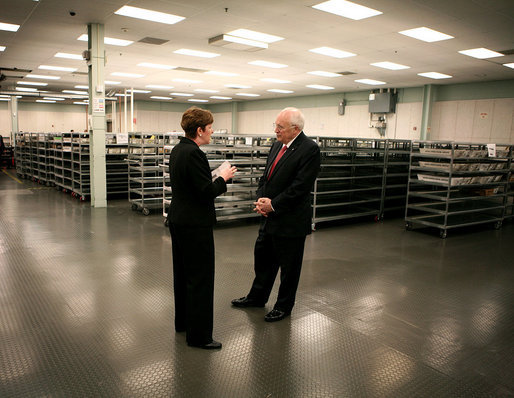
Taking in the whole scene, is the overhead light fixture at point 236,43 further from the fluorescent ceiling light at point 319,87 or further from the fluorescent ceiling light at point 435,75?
the fluorescent ceiling light at point 319,87

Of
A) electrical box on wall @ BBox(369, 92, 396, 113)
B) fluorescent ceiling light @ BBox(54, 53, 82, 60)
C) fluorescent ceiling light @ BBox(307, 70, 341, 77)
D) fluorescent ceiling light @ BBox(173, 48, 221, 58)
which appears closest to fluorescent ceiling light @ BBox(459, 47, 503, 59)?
fluorescent ceiling light @ BBox(307, 70, 341, 77)

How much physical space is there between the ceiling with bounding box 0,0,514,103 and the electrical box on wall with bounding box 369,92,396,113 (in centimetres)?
137

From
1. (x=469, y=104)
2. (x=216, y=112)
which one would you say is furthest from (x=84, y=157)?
(x=216, y=112)

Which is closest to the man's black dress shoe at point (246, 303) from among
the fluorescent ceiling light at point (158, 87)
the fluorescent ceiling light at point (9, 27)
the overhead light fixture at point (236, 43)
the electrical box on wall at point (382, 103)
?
the overhead light fixture at point (236, 43)

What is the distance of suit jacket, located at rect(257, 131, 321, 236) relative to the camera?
2881 millimetres

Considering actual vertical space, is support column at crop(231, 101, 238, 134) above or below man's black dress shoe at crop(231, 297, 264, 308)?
above

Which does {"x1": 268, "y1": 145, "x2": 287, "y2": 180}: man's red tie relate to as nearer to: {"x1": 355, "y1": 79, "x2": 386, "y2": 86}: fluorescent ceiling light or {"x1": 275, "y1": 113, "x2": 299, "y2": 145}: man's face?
{"x1": 275, "y1": 113, "x2": 299, "y2": 145}: man's face

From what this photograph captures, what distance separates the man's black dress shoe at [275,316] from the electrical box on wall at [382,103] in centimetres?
1330

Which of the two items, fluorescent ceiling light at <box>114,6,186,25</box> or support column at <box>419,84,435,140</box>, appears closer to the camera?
fluorescent ceiling light at <box>114,6,186,25</box>

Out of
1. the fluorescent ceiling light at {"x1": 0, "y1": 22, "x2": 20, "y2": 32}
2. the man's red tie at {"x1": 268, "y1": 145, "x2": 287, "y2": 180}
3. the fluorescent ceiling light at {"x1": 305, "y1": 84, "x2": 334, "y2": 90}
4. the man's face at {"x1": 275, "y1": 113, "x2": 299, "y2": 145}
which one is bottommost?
the man's red tie at {"x1": 268, "y1": 145, "x2": 287, "y2": 180}

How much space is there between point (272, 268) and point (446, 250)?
353 cm

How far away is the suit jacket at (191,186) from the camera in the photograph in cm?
238

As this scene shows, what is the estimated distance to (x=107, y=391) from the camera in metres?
2.16

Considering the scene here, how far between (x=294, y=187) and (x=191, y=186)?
2.77 feet
